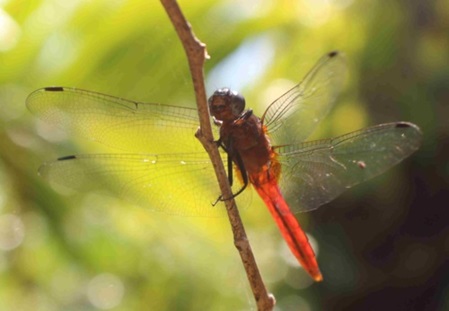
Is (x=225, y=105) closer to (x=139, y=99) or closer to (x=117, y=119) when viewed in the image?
(x=117, y=119)

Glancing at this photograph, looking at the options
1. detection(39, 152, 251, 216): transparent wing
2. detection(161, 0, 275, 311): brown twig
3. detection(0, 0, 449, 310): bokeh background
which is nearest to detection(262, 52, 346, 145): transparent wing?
detection(39, 152, 251, 216): transparent wing

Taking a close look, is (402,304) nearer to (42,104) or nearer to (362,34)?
(362,34)

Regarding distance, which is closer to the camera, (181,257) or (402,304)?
(181,257)

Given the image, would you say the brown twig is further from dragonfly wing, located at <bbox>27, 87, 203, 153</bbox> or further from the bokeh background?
the bokeh background

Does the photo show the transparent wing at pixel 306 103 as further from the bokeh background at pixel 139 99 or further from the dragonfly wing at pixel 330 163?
the bokeh background at pixel 139 99

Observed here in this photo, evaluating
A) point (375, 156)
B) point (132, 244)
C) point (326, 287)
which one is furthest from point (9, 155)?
point (326, 287)

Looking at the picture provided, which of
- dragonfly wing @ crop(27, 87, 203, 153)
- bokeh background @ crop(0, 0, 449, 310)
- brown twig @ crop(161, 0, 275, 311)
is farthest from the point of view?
bokeh background @ crop(0, 0, 449, 310)

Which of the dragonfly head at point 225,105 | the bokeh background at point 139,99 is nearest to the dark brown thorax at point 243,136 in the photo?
the dragonfly head at point 225,105
